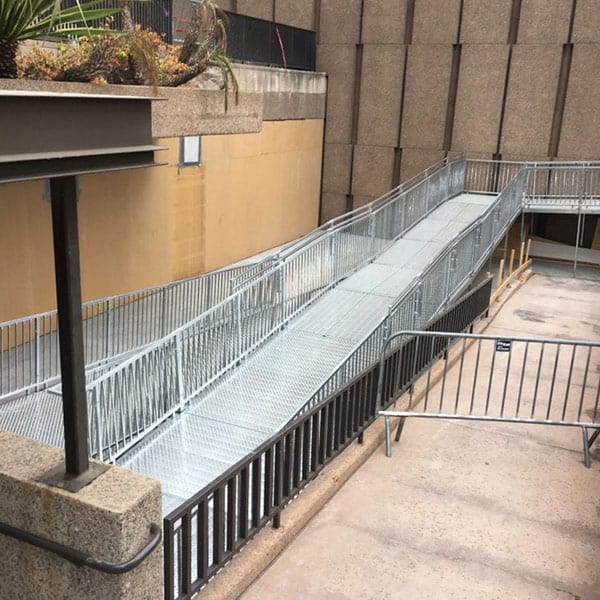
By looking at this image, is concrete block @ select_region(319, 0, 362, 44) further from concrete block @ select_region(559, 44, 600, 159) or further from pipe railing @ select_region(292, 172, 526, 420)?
pipe railing @ select_region(292, 172, 526, 420)

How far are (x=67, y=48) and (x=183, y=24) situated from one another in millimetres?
6005

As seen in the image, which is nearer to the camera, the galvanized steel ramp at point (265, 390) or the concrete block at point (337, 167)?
the galvanized steel ramp at point (265, 390)

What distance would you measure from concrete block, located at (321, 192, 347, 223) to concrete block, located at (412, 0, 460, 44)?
211 inches

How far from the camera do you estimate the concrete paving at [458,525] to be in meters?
4.80

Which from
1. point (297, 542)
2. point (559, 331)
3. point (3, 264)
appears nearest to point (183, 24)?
point (3, 264)

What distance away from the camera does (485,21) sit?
62.3 feet

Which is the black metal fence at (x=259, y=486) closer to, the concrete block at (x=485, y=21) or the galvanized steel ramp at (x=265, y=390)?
the galvanized steel ramp at (x=265, y=390)

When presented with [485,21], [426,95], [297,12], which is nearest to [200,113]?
[426,95]

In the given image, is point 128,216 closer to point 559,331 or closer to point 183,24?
point 183,24

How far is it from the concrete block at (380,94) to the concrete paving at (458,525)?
49.3ft

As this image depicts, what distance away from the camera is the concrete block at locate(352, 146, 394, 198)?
69.7 feet

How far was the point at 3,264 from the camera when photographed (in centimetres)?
1076

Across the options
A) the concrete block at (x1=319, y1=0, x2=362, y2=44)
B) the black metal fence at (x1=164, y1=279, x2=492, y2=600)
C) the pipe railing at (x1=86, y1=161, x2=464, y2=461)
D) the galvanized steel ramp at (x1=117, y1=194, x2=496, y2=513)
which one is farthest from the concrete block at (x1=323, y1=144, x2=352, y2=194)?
the black metal fence at (x1=164, y1=279, x2=492, y2=600)

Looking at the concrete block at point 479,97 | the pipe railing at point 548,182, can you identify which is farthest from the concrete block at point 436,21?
the pipe railing at point 548,182
